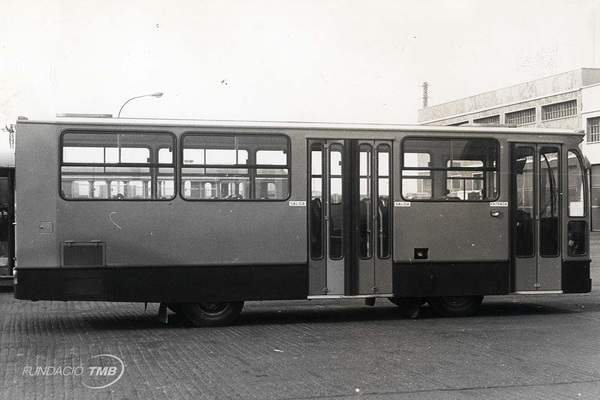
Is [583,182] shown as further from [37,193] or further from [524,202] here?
[37,193]

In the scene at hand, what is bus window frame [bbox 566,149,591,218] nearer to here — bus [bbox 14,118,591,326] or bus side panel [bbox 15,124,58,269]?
bus [bbox 14,118,591,326]

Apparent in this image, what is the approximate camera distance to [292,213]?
12008 mm

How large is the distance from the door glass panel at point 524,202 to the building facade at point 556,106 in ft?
133

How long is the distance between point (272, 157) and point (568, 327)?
16.2 ft

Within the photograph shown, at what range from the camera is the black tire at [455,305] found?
42.7 feet

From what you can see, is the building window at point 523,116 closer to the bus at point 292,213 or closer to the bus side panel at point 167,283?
the bus at point 292,213

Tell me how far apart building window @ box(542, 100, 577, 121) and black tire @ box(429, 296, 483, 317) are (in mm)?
46679

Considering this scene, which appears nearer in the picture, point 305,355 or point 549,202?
point 305,355

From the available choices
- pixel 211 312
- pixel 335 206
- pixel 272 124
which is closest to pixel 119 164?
pixel 272 124

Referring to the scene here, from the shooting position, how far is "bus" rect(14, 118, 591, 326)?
448 inches

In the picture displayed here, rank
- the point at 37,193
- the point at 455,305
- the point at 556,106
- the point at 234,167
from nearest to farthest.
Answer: the point at 37,193 → the point at 234,167 → the point at 455,305 → the point at 556,106

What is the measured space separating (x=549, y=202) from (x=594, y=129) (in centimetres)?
4521

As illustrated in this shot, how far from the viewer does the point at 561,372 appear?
8.45 meters

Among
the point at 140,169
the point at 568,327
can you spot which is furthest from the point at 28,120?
the point at 568,327
